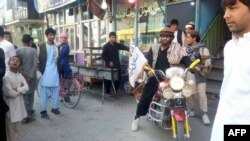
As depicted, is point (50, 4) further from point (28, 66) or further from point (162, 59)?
point (162, 59)

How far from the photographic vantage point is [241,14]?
1948 mm

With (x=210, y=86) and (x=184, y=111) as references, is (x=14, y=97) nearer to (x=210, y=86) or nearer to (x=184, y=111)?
(x=184, y=111)

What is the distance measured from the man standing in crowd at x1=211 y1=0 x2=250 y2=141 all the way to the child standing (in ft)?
11.0

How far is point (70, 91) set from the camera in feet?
25.2

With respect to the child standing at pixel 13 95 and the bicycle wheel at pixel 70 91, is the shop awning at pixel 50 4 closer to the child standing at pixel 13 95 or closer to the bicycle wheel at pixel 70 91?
the bicycle wheel at pixel 70 91

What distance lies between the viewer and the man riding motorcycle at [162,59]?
4.82 m

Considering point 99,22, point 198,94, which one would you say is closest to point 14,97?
point 198,94

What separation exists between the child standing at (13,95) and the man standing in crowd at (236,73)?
3.36 meters

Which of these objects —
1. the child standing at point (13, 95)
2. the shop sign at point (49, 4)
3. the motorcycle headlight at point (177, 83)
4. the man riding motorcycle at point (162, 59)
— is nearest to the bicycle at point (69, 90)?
the man riding motorcycle at point (162, 59)
